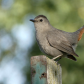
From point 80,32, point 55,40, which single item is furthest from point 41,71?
point 80,32

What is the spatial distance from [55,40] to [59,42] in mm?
108

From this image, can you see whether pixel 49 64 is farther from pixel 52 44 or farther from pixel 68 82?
pixel 68 82

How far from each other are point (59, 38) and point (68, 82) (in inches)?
50.4

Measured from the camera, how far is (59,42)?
478cm

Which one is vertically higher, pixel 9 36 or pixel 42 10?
pixel 42 10

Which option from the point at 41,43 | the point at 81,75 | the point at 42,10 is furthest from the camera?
the point at 42,10

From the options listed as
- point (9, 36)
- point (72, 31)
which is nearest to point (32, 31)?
point (9, 36)

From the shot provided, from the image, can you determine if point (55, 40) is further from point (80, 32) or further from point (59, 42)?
point (80, 32)

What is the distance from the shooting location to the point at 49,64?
9.18ft

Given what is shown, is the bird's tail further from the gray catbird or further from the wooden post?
the wooden post

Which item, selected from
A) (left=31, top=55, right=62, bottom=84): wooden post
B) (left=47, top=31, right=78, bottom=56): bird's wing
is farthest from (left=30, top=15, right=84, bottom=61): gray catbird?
(left=31, top=55, right=62, bottom=84): wooden post

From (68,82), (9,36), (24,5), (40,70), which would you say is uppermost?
(24,5)

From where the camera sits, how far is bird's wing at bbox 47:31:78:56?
4.63 meters

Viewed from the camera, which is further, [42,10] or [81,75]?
[42,10]
